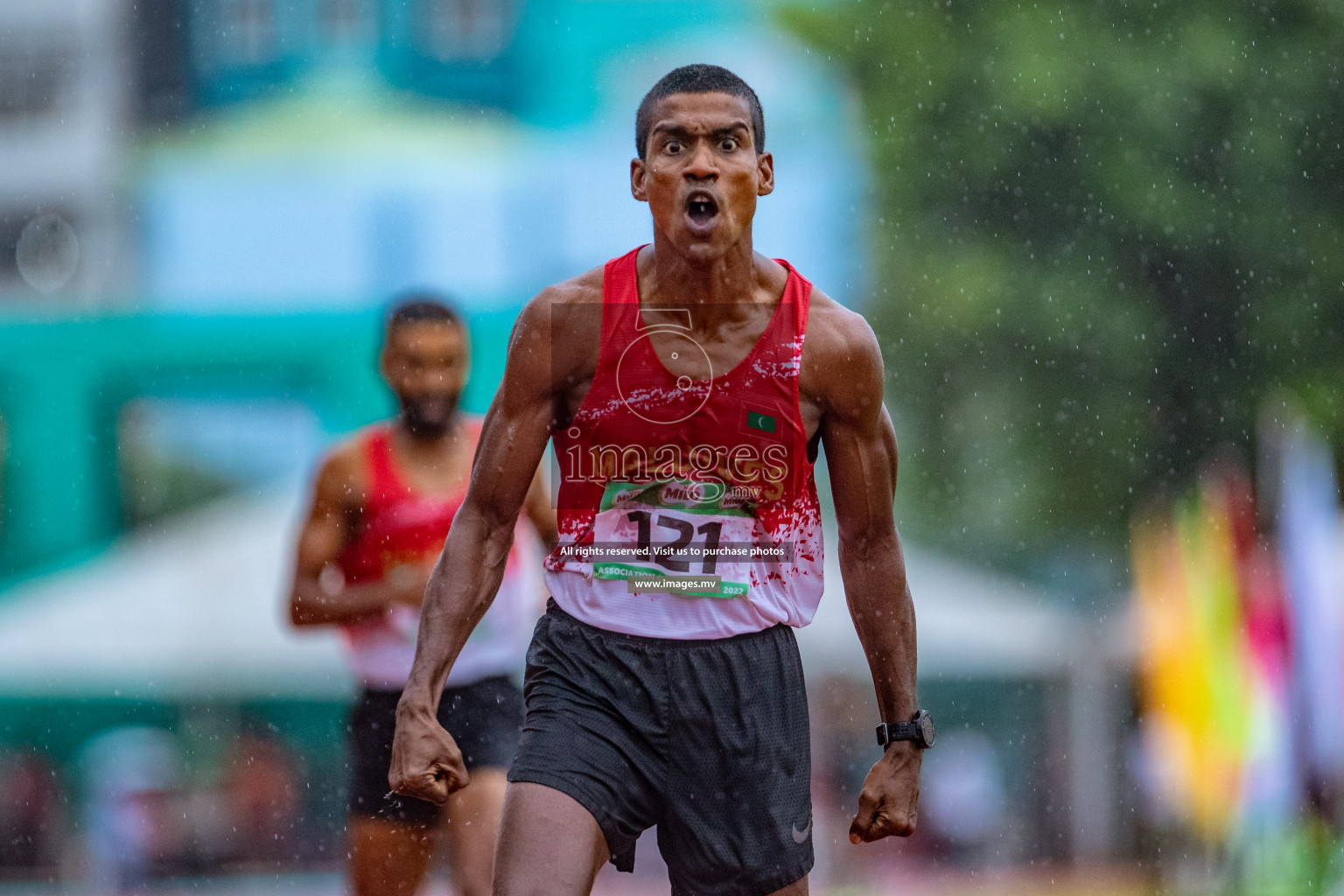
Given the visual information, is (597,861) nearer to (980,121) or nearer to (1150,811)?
(1150,811)

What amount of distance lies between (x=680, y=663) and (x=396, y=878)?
1468mm

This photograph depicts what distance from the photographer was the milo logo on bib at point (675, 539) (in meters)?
3.33

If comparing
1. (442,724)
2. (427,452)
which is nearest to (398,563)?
(427,452)

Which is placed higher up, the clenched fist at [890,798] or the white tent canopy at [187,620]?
the white tent canopy at [187,620]

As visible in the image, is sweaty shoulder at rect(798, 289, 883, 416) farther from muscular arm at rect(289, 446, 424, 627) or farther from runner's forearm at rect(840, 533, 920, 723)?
muscular arm at rect(289, 446, 424, 627)

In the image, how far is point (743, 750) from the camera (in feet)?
10.9

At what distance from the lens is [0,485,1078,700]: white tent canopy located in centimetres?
968

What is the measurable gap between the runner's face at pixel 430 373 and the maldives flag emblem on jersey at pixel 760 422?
1.53 metres

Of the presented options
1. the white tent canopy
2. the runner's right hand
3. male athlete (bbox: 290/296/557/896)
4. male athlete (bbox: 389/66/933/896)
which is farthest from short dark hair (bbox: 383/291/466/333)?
the white tent canopy

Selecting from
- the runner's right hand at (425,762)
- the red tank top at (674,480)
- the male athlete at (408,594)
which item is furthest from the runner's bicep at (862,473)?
the male athlete at (408,594)

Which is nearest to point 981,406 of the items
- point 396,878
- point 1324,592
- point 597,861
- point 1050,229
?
point 1050,229

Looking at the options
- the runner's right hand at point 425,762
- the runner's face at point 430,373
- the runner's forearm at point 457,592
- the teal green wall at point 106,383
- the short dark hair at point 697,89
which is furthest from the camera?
the teal green wall at point 106,383

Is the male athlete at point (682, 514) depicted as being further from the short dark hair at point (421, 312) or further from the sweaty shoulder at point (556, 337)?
the short dark hair at point (421, 312)

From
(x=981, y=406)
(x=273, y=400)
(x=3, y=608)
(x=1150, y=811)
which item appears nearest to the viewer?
(x=3, y=608)
